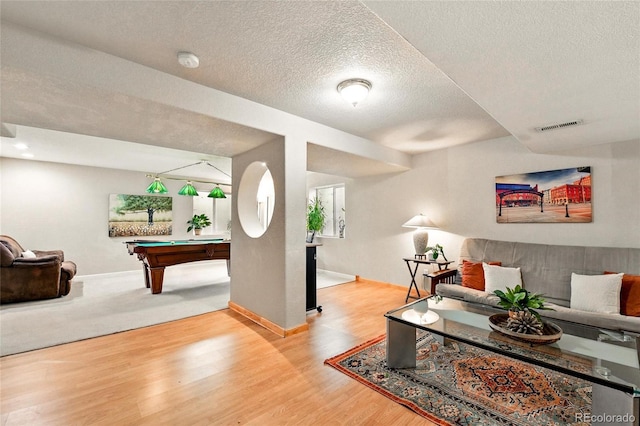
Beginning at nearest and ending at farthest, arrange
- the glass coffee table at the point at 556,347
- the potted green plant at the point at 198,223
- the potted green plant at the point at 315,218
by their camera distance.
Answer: the glass coffee table at the point at 556,347
the potted green plant at the point at 315,218
the potted green plant at the point at 198,223

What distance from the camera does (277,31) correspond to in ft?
5.73

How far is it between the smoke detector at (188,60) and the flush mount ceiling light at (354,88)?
→ 1.17m

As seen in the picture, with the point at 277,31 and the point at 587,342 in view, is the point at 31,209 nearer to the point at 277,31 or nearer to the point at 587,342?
the point at 277,31

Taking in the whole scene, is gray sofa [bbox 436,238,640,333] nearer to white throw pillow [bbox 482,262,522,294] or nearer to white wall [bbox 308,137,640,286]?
white throw pillow [bbox 482,262,522,294]

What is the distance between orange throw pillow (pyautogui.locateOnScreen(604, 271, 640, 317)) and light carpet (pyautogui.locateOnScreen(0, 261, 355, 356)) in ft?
12.6

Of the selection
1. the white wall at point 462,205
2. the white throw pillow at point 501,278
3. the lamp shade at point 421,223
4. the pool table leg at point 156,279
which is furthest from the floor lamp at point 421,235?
the pool table leg at point 156,279

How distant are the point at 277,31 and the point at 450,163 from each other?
3625 millimetres

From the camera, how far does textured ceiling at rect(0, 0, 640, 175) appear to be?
1251mm

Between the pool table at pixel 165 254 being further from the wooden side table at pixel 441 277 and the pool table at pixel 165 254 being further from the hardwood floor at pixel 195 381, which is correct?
the wooden side table at pixel 441 277

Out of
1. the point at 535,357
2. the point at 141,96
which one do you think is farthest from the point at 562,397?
the point at 141,96

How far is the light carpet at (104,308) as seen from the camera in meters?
2.92

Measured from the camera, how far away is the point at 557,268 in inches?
124

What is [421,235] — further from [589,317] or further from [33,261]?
[33,261]

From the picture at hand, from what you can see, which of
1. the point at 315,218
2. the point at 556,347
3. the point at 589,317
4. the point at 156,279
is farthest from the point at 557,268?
the point at 156,279
